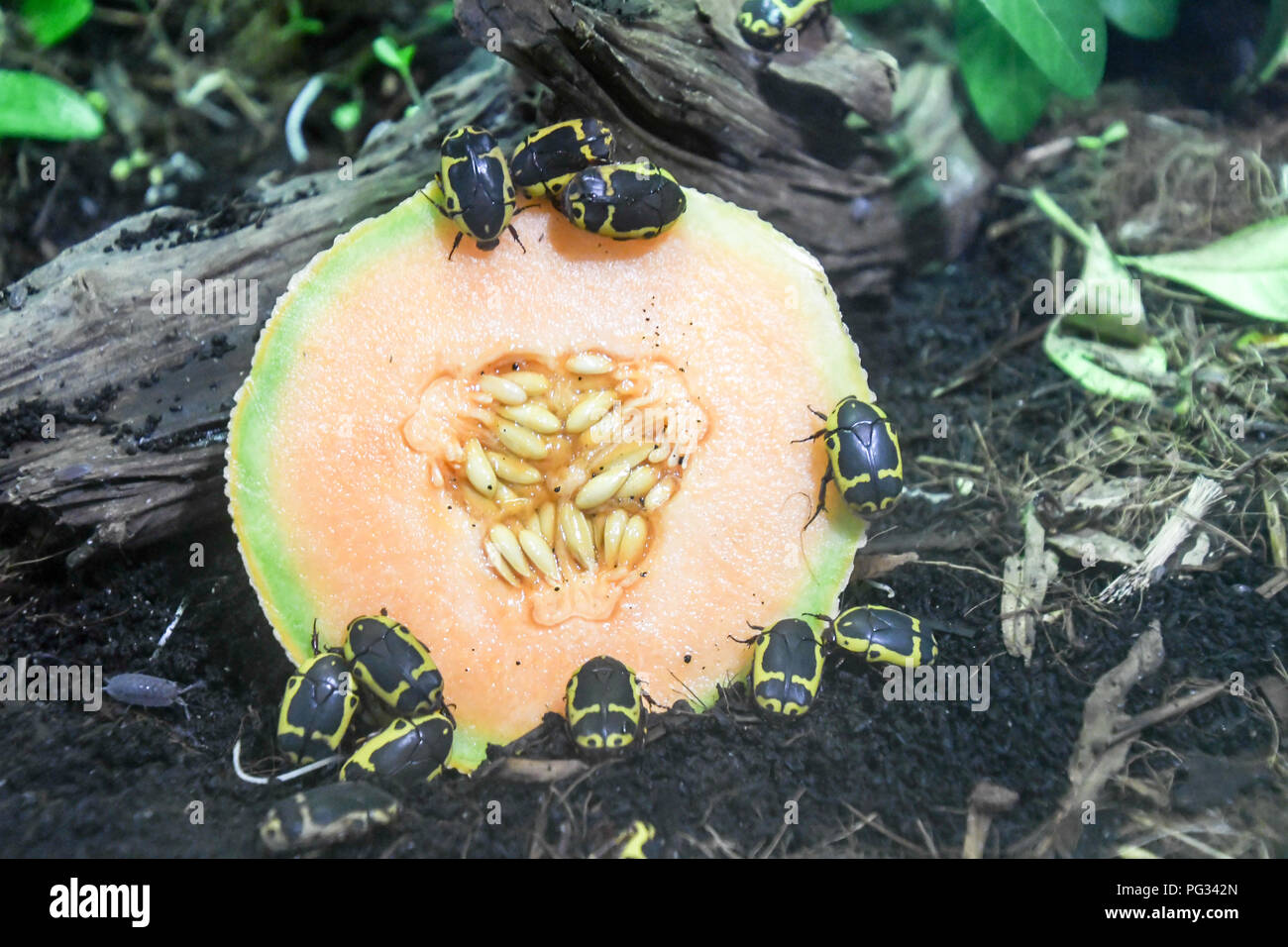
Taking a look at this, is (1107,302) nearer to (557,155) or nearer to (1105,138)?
(1105,138)

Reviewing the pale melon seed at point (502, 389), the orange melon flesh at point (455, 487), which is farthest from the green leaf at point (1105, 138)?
the pale melon seed at point (502, 389)

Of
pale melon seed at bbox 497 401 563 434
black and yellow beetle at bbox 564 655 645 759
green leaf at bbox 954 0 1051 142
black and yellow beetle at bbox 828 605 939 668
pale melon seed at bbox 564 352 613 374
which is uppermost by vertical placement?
green leaf at bbox 954 0 1051 142

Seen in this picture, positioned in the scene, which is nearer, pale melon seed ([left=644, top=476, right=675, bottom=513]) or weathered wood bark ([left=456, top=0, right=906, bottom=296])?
pale melon seed ([left=644, top=476, right=675, bottom=513])

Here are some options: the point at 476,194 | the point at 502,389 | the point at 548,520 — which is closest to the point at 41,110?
the point at 476,194

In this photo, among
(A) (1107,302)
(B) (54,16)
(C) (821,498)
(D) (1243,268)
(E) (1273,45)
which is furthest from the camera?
(B) (54,16)

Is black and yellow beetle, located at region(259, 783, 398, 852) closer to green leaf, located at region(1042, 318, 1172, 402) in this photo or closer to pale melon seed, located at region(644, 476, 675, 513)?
pale melon seed, located at region(644, 476, 675, 513)

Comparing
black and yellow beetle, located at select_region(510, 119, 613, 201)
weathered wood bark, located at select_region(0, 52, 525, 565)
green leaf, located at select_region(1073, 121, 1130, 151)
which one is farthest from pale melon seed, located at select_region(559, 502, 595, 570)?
green leaf, located at select_region(1073, 121, 1130, 151)
